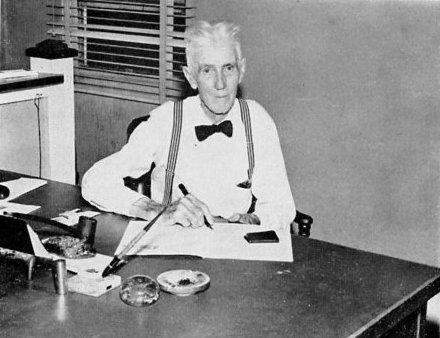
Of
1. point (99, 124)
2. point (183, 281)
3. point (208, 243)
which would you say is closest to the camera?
point (183, 281)

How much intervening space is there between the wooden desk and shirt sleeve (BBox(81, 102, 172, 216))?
36 cm

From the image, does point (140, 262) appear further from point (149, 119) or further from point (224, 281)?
point (149, 119)

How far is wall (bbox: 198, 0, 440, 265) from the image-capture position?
11.3 ft

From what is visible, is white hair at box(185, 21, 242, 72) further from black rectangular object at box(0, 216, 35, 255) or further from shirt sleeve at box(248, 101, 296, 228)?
black rectangular object at box(0, 216, 35, 255)

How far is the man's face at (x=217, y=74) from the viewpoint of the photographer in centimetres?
263

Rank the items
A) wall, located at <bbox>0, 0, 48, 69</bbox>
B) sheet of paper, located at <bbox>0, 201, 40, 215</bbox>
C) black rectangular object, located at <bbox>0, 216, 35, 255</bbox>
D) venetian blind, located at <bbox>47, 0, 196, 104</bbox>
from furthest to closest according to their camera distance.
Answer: wall, located at <bbox>0, 0, 48, 69</bbox> < venetian blind, located at <bbox>47, 0, 196, 104</bbox> < sheet of paper, located at <bbox>0, 201, 40, 215</bbox> < black rectangular object, located at <bbox>0, 216, 35, 255</bbox>

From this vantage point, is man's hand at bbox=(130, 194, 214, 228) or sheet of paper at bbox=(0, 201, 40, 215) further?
sheet of paper at bbox=(0, 201, 40, 215)

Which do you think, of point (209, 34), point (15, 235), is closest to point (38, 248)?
point (15, 235)

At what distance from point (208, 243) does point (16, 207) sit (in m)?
0.74

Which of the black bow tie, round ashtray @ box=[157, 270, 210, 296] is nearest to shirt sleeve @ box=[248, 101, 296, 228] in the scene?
the black bow tie

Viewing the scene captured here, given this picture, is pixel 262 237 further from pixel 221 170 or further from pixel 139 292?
pixel 221 170

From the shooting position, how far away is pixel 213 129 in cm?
276

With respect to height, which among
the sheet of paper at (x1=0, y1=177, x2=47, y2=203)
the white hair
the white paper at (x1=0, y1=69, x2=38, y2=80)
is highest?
the white hair

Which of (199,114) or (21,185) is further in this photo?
(199,114)
